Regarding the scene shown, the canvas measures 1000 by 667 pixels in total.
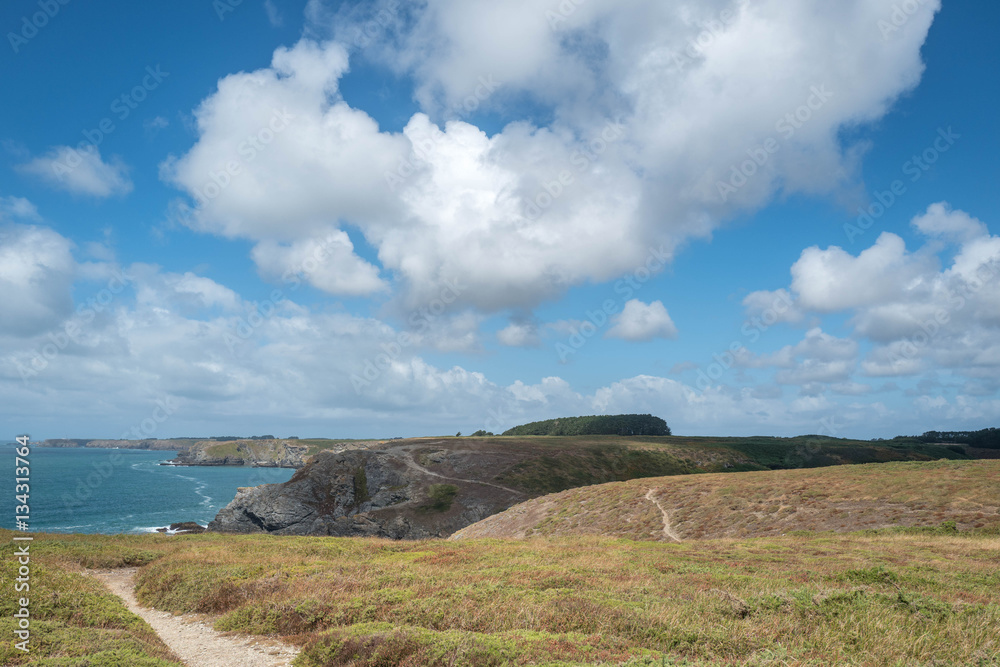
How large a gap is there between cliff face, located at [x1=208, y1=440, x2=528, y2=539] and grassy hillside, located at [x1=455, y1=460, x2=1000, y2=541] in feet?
110

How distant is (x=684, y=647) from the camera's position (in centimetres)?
1163

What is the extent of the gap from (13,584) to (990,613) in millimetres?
29821

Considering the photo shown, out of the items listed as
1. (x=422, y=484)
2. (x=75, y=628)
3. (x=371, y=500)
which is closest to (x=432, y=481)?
(x=422, y=484)

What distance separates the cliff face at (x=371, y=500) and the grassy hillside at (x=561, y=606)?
65.3 m

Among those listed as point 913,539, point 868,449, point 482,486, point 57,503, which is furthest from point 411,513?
point 868,449

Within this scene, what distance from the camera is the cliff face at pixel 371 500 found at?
87.4m

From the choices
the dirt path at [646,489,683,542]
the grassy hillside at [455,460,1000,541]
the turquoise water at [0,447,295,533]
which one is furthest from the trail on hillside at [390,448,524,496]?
the dirt path at [646,489,683,542]

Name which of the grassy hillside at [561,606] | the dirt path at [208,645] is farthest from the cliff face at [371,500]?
the dirt path at [208,645]

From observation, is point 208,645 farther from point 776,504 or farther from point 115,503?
point 115,503

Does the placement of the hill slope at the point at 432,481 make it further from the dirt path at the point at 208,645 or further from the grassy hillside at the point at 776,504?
the dirt path at the point at 208,645

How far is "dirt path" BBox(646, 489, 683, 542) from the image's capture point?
3935cm

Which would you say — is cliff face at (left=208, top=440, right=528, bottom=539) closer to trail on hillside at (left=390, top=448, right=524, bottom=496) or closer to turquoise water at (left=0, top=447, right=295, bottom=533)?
trail on hillside at (left=390, top=448, right=524, bottom=496)

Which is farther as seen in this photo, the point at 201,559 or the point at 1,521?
the point at 1,521

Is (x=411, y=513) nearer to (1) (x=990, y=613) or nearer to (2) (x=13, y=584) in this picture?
(2) (x=13, y=584)
